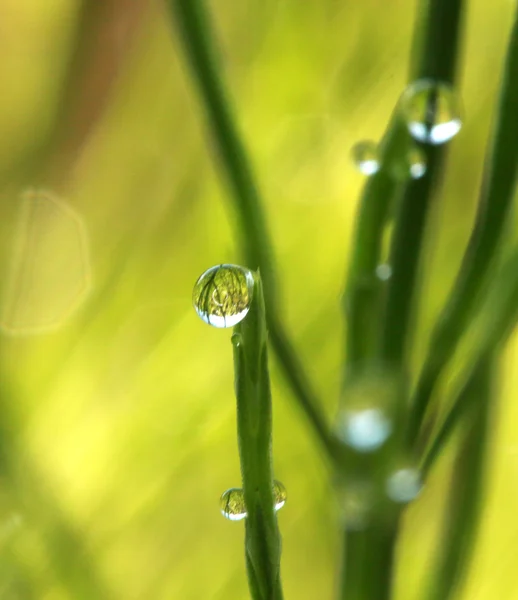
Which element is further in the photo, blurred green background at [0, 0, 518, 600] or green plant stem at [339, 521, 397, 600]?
blurred green background at [0, 0, 518, 600]

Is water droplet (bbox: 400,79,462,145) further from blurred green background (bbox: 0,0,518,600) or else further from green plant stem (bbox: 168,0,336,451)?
blurred green background (bbox: 0,0,518,600)

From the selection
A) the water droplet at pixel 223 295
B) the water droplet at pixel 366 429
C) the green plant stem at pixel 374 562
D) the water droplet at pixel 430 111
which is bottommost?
the green plant stem at pixel 374 562

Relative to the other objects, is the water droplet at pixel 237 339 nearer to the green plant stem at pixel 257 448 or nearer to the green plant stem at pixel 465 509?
the green plant stem at pixel 257 448

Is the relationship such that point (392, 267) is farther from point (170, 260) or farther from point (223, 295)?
point (170, 260)

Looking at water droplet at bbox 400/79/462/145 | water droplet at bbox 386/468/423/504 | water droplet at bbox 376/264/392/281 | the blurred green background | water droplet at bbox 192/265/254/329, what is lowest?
water droplet at bbox 386/468/423/504

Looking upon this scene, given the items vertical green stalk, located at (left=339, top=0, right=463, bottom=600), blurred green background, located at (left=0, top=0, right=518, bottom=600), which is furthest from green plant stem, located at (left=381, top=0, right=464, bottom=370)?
blurred green background, located at (left=0, top=0, right=518, bottom=600)

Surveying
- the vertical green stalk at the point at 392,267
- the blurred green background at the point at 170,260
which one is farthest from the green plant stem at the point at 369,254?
the blurred green background at the point at 170,260

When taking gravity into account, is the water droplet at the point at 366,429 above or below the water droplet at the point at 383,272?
below

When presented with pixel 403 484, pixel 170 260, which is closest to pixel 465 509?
pixel 403 484
